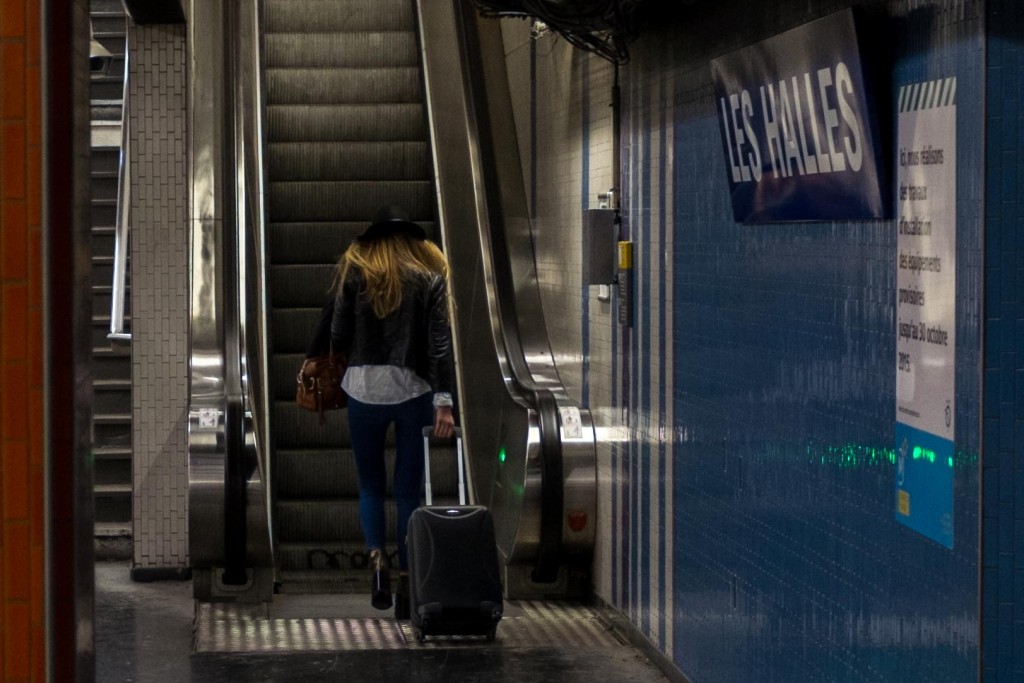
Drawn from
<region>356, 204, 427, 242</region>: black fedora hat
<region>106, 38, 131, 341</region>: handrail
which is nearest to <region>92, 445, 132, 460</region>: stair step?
<region>106, 38, 131, 341</region>: handrail

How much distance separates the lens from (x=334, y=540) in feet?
25.4

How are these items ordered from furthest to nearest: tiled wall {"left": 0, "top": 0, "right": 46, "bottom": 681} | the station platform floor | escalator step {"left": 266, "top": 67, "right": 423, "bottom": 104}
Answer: escalator step {"left": 266, "top": 67, "right": 423, "bottom": 104} → the station platform floor → tiled wall {"left": 0, "top": 0, "right": 46, "bottom": 681}

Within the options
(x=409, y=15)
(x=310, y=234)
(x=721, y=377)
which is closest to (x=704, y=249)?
(x=721, y=377)

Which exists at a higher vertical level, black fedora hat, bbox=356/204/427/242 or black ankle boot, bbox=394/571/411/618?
black fedora hat, bbox=356/204/427/242

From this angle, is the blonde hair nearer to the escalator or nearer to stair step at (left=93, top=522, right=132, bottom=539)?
the escalator

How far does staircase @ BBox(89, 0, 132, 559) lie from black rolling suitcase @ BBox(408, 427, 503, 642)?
1.84m

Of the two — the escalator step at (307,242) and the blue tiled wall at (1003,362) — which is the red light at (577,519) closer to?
the escalator step at (307,242)

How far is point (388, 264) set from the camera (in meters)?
6.21

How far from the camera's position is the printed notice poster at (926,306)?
3.00m

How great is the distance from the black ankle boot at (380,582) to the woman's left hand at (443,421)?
58cm

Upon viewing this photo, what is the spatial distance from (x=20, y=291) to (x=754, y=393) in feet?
7.32

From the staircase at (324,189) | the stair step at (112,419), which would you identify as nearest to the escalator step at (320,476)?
the staircase at (324,189)

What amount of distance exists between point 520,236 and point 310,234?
6.30 feet

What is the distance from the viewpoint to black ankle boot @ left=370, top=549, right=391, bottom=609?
20.4 feet
